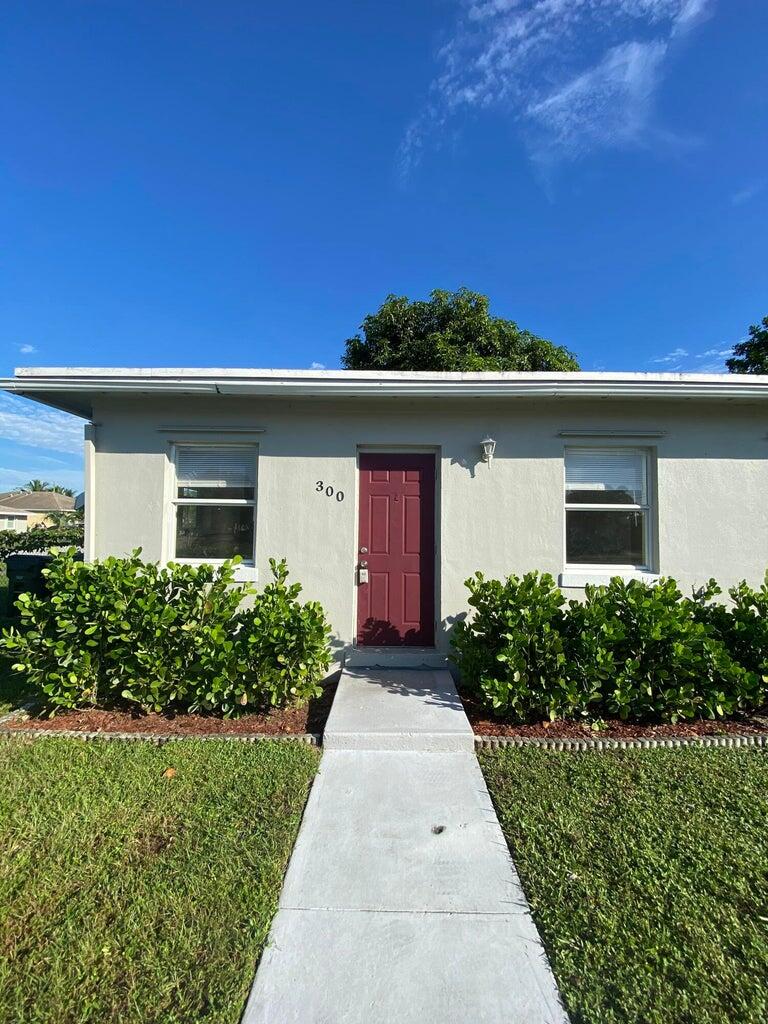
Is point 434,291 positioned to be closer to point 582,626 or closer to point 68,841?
point 582,626

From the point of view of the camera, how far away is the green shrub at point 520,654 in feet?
13.4

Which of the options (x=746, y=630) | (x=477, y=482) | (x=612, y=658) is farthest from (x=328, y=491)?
(x=746, y=630)

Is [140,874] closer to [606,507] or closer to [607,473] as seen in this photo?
[606,507]

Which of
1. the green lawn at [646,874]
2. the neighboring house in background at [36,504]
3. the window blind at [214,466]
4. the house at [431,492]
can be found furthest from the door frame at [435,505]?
the neighboring house in background at [36,504]

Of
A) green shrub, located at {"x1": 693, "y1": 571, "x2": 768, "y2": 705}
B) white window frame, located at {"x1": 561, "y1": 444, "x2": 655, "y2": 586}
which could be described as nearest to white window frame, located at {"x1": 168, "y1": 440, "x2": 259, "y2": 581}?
white window frame, located at {"x1": 561, "y1": 444, "x2": 655, "y2": 586}

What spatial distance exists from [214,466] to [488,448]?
10.1 feet

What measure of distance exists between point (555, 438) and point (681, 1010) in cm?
453

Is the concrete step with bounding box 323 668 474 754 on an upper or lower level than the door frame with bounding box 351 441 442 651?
lower

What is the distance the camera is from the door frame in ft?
17.6

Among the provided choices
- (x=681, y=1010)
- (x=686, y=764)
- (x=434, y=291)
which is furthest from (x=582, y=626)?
(x=434, y=291)

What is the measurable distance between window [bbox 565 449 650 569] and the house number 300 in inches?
98.8

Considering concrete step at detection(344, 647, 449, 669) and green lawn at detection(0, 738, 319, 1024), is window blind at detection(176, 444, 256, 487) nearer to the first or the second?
concrete step at detection(344, 647, 449, 669)

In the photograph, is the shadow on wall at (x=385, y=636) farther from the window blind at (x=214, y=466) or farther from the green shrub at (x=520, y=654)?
the window blind at (x=214, y=466)

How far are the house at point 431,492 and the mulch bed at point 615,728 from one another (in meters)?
1.25
